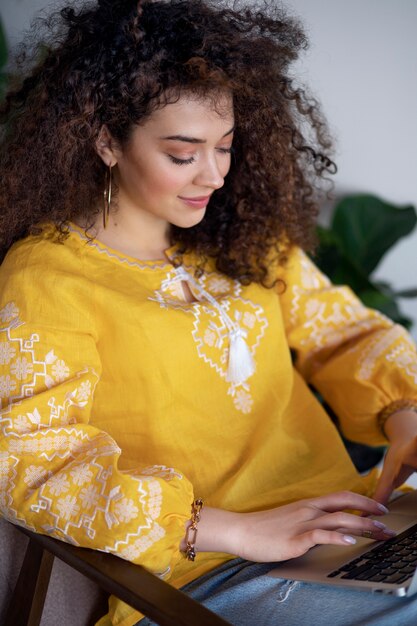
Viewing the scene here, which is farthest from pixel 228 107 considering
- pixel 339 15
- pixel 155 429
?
pixel 339 15

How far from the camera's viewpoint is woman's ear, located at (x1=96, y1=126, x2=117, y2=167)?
1409 millimetres

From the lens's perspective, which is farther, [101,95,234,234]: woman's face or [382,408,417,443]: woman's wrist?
[382,408,417,443]: woman's wrist

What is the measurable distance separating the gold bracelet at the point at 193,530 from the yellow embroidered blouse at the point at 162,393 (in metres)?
0.02

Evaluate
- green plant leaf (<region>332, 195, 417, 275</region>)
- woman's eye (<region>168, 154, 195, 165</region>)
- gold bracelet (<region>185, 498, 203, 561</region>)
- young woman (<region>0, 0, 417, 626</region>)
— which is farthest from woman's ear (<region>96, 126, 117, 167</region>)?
green plant leaf (<region>332, 195, 417, 275</region>)

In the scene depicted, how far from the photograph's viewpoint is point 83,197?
4.75 feet

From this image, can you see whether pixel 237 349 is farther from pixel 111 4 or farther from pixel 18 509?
pixel 111 4

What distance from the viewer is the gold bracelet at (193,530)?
1229mm

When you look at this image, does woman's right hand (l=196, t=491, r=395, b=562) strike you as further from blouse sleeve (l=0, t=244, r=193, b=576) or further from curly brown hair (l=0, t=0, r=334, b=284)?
curly brown hair (l=0, t=0, r=334, b=284)

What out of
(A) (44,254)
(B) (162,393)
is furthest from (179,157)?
(B) (162,393)

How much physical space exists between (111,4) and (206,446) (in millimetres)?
714

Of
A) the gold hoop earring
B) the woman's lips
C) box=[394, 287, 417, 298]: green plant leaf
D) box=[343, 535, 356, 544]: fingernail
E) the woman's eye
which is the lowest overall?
box=[394, 287, 417, 298]: green plant leaf

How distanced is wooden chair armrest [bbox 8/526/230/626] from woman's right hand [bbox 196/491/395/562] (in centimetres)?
12

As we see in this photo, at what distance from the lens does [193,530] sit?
1.23 meters

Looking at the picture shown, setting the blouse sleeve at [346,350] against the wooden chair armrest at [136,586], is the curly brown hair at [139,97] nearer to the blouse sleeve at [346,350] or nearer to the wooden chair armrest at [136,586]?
the blouse sleeve at [346,350]
